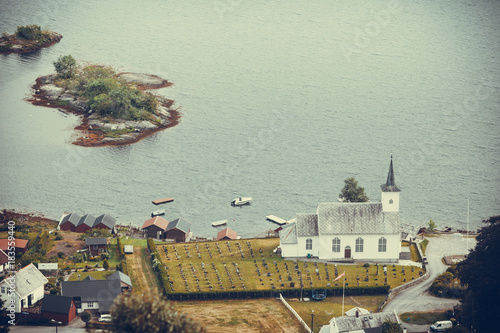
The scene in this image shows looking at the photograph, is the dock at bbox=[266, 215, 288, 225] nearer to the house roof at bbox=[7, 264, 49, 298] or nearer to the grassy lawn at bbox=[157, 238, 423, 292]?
the grassy lawn at bbox=[157, 238, 423, 292]

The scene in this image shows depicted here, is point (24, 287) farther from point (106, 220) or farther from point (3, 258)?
point (106, 220)

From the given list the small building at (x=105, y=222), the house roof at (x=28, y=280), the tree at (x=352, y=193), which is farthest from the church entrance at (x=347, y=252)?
the house roof at (x=28, y=280)

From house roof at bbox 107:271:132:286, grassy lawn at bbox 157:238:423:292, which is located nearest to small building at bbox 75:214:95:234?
grassy lawn at bbox 157:238:423:292

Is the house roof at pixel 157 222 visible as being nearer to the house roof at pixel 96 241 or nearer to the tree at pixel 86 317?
the house roof at pixel 96 241

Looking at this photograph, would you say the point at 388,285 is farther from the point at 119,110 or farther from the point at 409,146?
the point at 119,110

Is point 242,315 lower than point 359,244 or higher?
lower

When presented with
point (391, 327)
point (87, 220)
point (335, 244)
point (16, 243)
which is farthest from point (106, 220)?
point (391, 327)
